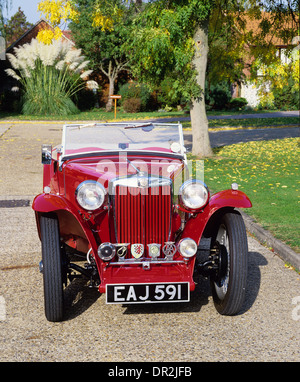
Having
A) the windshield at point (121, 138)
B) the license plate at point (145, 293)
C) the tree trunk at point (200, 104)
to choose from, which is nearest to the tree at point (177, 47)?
the tree trunk at point (200, 104)

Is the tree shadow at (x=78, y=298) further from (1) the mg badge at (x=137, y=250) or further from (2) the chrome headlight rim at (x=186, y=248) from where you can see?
(2) the chrome headlight rim at (x=186, y=248)

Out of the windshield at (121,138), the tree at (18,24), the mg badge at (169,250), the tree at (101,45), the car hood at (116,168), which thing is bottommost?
the mg badge at (169,250)

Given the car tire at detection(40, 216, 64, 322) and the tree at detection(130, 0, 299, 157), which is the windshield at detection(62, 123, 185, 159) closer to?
the car tire at detection(40, 216, 64, 322)

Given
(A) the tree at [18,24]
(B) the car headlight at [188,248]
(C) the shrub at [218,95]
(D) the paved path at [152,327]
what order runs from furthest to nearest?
(A) the tree at [18,24], (C) the shrub at [218,95], (B) the car headlight at [188,248], (D) the paved path at [152,327]

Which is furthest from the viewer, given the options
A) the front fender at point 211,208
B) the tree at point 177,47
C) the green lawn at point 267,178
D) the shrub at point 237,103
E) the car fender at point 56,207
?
the shrub at point 237,103

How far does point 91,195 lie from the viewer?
4.11 m

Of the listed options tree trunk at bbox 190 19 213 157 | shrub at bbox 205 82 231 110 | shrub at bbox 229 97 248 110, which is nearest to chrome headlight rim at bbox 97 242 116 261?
tree trunk at bbox 190 19 213 157

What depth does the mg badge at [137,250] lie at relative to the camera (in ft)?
13.9

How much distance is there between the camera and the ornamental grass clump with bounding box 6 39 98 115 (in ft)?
87.3

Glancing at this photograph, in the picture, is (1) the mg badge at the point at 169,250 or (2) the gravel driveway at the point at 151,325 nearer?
(2) the gravel driveway at the point at 151,325

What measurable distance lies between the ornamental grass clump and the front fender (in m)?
23.4

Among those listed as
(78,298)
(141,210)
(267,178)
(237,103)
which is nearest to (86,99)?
(237,103)

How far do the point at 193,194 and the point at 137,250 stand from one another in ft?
2.16

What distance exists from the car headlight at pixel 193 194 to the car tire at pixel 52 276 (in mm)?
1084
